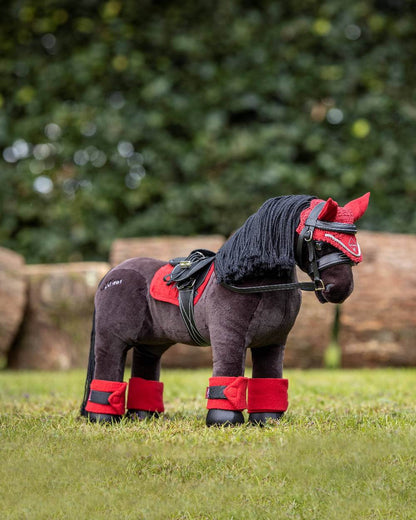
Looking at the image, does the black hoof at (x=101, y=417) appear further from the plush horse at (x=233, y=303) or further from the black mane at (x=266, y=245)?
the black mane at (x=266, y=245)

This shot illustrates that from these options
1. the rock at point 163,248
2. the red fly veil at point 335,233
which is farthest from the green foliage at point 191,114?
the red fly veil at point 335,233

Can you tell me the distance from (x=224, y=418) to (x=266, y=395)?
282mm

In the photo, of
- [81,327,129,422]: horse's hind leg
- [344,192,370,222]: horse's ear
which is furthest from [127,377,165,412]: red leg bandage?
[344,192,370,222]: horse's ear

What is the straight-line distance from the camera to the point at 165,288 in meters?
3.15

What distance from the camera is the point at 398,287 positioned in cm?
578

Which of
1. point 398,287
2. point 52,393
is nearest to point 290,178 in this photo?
point 398,287

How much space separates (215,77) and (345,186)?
1820mm

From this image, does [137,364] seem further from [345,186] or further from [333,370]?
[345,186]

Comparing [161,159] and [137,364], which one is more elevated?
[161,159]

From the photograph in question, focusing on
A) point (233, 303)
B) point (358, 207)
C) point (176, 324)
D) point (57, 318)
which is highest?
point (358, 207)

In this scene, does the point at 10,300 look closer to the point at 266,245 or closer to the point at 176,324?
the point at 176,324

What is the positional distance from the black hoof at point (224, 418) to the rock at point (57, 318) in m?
3.15

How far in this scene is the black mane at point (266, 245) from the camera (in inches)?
110

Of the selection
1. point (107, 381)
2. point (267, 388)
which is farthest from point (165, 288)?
point (267, 388)
